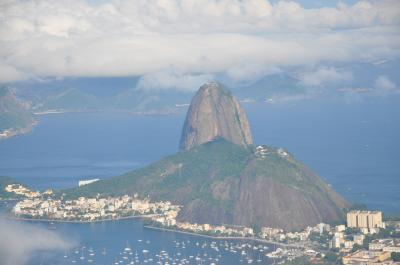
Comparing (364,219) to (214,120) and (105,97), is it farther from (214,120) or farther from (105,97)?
(105,97)

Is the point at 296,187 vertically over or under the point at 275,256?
over

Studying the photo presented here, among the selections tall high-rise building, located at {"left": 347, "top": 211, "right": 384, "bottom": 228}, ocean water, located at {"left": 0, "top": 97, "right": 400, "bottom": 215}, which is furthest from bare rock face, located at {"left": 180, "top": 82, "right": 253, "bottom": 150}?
tall high-rise building, located at {"left": 347, "top": 211, "right": 384, "bottom": 228}

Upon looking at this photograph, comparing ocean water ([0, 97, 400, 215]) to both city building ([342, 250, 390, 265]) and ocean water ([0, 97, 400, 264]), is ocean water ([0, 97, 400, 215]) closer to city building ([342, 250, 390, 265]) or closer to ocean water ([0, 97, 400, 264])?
ocean water ([0, 97, 400, 264])

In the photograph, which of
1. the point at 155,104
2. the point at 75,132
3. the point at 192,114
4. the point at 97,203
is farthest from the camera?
the point at 155,104

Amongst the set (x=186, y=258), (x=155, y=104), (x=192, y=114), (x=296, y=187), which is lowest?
(x=186, y=258)

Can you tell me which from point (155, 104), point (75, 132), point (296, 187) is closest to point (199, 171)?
point (296, 187)

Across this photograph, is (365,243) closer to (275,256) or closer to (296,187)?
(275,256)
